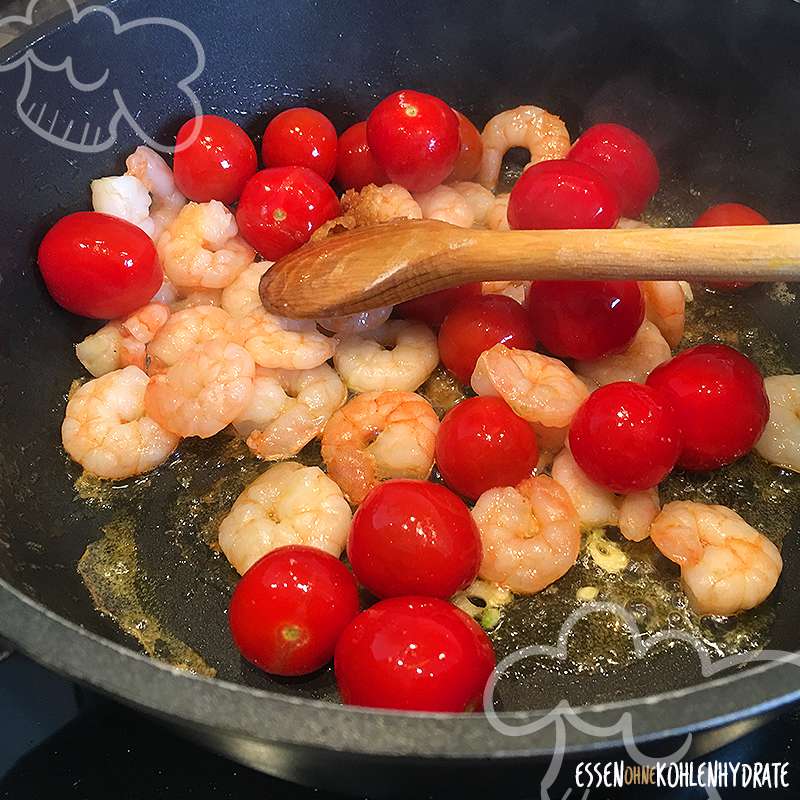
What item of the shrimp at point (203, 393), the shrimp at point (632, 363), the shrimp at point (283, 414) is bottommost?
the shrimp at point (632, 363)

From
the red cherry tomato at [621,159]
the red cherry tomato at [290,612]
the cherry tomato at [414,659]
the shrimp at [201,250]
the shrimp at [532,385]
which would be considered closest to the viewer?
the cherry tomato at [414,659]

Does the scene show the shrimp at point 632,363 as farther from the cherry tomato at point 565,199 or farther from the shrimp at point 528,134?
the shrimp at point 528,134

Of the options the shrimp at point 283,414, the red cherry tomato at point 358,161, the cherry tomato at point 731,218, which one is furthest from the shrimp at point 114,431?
the cherry tomato at point 731,218

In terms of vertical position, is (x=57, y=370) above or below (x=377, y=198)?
below

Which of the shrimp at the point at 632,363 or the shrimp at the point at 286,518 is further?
the shrimp at the point at 632,363

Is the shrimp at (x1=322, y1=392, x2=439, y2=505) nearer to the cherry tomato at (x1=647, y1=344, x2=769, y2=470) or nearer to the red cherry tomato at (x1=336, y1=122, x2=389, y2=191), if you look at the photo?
the cherry tomato at (x1=647, y1=344, x2=769, y2=470)

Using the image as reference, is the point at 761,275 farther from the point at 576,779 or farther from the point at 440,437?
the point at 576,779

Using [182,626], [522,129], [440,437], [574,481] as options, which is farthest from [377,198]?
[182,626]

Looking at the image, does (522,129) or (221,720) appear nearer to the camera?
(221,720)
